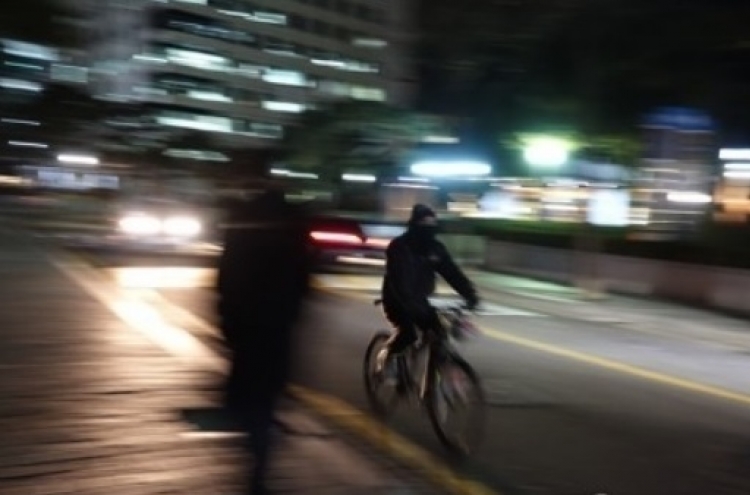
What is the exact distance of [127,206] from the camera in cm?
226

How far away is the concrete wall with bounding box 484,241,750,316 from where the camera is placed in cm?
2136

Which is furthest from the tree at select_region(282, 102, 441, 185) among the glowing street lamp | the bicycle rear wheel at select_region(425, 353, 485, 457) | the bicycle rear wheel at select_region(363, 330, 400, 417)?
the glowing street lamp

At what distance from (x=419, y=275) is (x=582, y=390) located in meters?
3.33

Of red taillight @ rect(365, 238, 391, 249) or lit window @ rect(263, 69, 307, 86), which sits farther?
red taillight @ rect(365, 238, 391, 249)

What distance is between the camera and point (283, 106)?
2316mm

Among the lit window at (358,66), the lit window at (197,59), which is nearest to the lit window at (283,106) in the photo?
the lit window at (197,59)

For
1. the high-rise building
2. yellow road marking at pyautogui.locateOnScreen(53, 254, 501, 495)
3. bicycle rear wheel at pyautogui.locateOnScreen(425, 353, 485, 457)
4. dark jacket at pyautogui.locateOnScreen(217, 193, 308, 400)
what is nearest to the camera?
the high-rise building

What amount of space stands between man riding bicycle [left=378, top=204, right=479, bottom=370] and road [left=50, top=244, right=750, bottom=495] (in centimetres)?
74

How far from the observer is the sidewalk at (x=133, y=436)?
19.3ft

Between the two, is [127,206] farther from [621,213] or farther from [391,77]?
[621,213]

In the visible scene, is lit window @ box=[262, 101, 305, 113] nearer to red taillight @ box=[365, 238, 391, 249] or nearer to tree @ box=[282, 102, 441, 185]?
tree @ box=[282, 102, 441, 185]

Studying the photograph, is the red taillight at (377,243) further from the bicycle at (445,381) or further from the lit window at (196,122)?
the lit window at (196,122)

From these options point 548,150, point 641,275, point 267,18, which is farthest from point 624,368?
point 548,150

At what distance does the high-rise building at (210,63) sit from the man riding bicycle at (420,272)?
17.3ft
